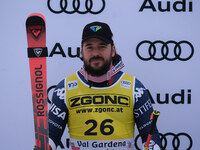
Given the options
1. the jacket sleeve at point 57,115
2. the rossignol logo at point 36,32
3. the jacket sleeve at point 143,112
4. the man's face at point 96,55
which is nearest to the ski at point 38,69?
the rossignol logo at point 36,32

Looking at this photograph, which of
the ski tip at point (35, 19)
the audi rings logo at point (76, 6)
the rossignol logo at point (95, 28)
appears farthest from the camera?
the audi rings logo at point (76, 6)

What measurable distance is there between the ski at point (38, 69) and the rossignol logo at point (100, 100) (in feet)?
1.04

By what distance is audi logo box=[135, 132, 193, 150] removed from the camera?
189cm

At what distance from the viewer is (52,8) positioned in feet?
5.94

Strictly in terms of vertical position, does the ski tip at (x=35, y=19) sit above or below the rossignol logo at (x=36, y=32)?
above

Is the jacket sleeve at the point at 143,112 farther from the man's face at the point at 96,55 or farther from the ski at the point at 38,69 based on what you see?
the ski at the point at 38,69

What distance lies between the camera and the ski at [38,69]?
0.95 metres

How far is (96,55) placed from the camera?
1304 millimetres

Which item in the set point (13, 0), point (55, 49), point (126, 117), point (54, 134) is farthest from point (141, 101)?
point (13, 0)

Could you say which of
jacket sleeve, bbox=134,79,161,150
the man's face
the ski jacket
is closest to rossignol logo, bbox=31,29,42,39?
the man's face

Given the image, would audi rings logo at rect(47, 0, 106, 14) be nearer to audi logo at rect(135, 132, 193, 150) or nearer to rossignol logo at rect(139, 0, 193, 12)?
rossignol logo at rect(139, 0, 193, 12)

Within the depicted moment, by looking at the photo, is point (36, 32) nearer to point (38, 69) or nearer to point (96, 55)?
point (38, 69)

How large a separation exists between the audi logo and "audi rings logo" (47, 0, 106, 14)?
42.2 inches

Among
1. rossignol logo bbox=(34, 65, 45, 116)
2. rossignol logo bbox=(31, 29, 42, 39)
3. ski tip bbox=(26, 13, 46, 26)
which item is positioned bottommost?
rossignol logo bbox=(34, 65, 45, 116)
